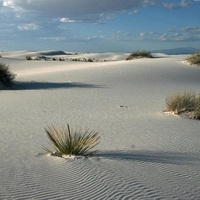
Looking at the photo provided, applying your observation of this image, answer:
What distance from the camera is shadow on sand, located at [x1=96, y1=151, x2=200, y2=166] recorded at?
17.6 feet

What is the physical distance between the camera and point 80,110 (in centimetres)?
1020

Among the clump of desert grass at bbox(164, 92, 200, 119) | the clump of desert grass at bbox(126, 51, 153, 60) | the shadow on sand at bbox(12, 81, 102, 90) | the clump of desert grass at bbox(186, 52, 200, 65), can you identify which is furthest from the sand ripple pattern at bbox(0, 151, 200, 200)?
the clump of desert grass at bbox(126, 51, 153, 60)

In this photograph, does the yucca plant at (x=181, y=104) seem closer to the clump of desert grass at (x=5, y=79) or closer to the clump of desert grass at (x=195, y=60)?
the clump of desert grass at (x=5, y=79)

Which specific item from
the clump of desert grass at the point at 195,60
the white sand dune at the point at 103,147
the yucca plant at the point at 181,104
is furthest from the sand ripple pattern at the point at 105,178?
the clump of desert grass at the point at 195,60

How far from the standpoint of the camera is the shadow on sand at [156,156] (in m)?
5.37

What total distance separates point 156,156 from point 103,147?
3.42 ft

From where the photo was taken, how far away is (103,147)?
6250 millimetres

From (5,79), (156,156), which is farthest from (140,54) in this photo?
(156,156)

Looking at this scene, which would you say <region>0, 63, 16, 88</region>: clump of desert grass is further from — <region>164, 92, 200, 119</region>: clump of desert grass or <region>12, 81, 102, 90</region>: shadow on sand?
<region>164, 92, 200, 119</region>: clump of desert grass

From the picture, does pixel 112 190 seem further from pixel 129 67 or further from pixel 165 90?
pixel 129 67

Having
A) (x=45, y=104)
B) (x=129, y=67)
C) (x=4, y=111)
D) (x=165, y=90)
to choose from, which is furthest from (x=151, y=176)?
(x=129, y=67)

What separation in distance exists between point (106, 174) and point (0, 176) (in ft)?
4.45

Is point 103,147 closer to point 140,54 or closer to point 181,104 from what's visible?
point 181,104

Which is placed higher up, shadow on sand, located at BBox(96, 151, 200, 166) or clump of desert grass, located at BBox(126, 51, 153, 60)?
clump of desert grass, located at BBox(126, 51, 153, 60)
